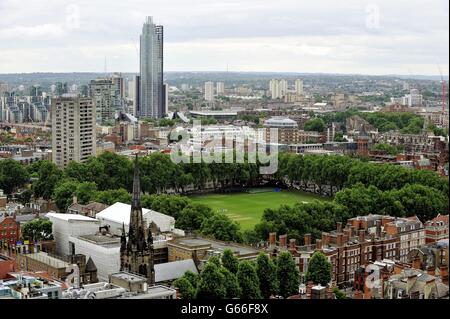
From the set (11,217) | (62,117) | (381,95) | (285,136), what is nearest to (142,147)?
(62,117)

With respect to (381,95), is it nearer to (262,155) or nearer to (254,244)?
(262,155)

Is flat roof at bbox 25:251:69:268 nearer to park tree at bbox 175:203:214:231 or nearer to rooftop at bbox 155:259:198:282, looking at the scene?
rooftop at bbox 155:259:198:282

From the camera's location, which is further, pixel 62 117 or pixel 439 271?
pixel 62 117

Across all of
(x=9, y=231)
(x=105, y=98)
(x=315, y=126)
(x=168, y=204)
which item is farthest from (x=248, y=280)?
(x=105, y=98)

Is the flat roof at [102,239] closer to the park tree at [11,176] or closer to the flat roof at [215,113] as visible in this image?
the park tree at [11,176]

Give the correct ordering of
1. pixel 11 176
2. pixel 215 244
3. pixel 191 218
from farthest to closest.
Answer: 1. pixel 11 176
2. pixel 191 218
3. pixel 215 244

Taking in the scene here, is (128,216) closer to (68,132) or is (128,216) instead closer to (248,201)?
(248,201)
